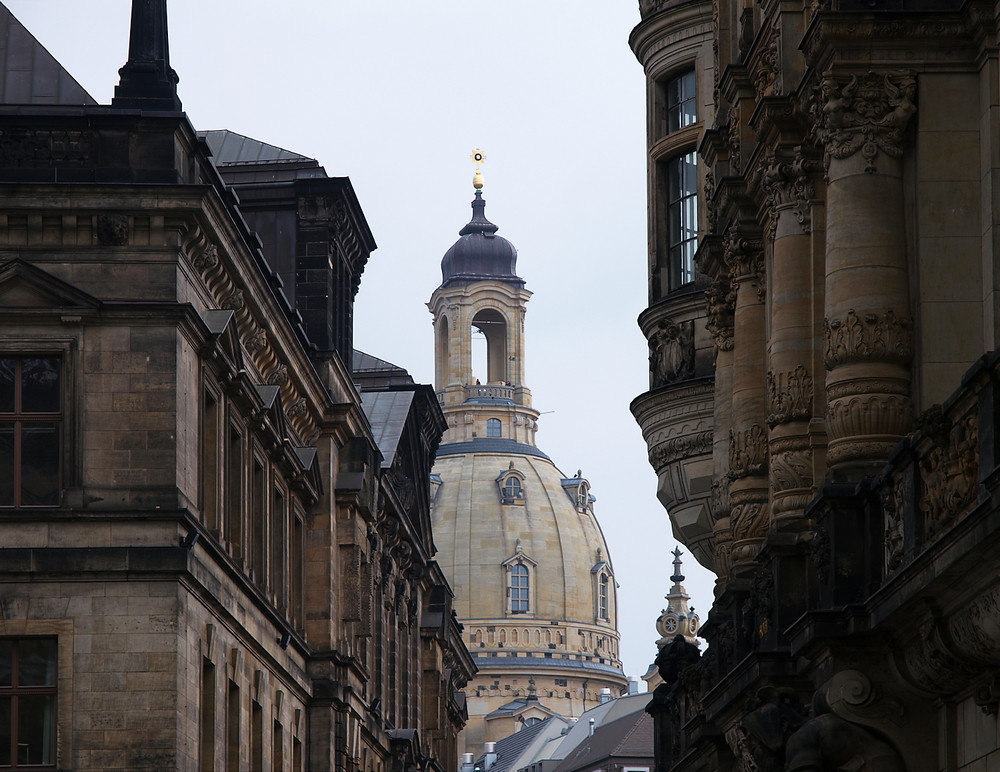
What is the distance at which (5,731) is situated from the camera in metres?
32.8

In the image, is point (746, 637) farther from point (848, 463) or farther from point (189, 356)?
point (189, 356)

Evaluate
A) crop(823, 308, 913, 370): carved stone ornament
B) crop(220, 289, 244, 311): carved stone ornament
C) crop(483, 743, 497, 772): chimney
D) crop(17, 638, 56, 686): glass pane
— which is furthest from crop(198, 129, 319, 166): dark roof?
crop(483, 743, 497, 772): chimney

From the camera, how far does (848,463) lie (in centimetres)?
2134

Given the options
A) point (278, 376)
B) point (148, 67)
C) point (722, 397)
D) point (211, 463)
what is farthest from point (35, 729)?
point (278, 376)

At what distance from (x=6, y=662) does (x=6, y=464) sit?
281cm

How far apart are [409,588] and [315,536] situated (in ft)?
52.8

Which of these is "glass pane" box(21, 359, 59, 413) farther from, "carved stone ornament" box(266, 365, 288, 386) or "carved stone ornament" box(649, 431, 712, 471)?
"carved stone ornament" box(649, 431, 712, 471)

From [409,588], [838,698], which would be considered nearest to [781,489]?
[838,698]

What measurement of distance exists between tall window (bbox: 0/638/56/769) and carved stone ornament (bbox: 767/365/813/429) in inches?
510

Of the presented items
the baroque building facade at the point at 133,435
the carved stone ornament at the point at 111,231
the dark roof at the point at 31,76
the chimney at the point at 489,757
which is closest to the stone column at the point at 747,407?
the baroque building facade at the point at 133,435

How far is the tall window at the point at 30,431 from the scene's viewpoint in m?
33.6

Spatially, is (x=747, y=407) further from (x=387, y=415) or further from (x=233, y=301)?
(x=387, y=415)

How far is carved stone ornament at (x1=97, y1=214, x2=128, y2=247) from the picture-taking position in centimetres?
3438

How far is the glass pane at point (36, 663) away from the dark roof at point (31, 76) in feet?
28.7
